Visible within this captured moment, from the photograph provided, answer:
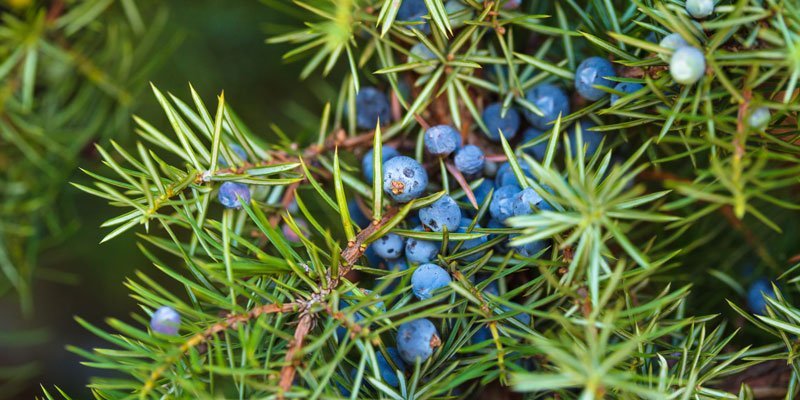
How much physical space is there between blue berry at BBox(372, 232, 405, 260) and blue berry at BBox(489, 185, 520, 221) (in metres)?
0.07

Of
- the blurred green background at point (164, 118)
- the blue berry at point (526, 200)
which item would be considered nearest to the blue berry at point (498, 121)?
the blue berry at point (526, 200)

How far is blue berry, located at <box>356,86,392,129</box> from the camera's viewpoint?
0.58 m

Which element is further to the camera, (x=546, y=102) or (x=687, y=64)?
(x=546, y=102)

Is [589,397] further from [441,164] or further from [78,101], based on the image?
[78,101]

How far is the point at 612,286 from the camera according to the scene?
35 cm

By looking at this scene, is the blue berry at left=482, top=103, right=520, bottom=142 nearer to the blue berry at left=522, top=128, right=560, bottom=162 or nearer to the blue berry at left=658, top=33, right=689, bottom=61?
the blue berry at left=522, top=128, right=560, bottom=162

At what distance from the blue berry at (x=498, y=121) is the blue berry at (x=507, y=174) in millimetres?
33

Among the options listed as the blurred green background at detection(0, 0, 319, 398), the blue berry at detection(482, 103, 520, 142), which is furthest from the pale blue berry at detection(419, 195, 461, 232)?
the blurred green background at detection(0, 0, 319, 398)

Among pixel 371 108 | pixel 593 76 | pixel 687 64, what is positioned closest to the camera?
pixel 687 64

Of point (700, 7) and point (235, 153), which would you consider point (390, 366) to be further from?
point (700, 7)

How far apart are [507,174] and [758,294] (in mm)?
276

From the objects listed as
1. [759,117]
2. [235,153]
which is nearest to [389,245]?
[235,153]

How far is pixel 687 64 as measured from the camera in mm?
370

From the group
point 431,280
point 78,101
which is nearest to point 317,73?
point 78,101
